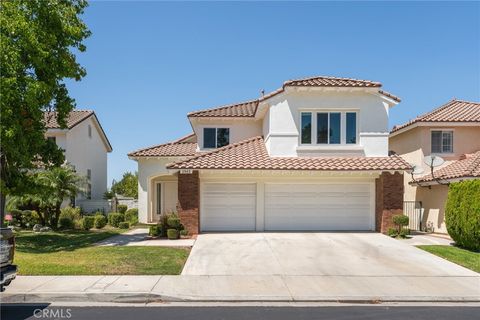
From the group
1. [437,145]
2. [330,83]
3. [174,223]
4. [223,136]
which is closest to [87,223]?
[174,223]

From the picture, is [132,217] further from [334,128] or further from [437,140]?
[437,140]

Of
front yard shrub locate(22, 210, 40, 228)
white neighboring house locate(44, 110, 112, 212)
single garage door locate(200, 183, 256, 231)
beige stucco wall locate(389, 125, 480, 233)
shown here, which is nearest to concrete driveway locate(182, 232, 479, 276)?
single garage door locate(200, 183, 256, 231)

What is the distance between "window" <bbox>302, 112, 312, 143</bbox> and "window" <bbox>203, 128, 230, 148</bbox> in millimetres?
5381

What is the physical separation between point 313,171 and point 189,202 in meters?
5.24

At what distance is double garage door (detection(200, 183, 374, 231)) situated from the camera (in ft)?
61.5

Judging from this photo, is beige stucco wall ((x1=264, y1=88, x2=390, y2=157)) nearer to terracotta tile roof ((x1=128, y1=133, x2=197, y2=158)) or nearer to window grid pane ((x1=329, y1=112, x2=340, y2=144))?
window grid pane ((x1=329, y1=112, x2=340, y2=144))

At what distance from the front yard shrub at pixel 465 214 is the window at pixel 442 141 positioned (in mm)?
7002

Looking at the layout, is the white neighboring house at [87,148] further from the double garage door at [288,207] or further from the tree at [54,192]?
the double garage door at [288,207]

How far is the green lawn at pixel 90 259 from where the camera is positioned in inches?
442

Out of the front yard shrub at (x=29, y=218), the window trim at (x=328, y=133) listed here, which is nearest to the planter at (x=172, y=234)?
the window trim at (x=328, y=133)

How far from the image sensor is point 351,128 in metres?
19.4

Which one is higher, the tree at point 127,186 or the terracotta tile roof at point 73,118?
the terracotta tile roof at point 73,118

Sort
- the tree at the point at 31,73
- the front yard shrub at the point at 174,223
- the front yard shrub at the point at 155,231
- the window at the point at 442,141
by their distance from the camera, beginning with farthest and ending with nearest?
1. the window at the point at 442,141
2. the front yard shrub at the point at 155,231
3. the front yard shrub at the point at 174,223
4. the tree at the point at 31,73

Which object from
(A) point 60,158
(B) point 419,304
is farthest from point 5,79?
(B) point 419,304
